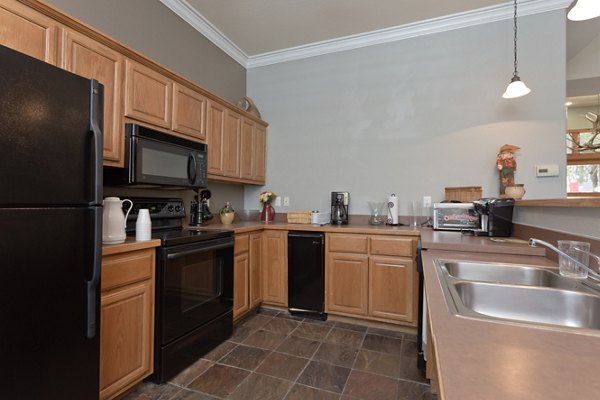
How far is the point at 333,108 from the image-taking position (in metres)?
3.32

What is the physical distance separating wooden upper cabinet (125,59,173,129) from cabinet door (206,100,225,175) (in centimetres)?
45

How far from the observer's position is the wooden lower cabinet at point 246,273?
2.51 m

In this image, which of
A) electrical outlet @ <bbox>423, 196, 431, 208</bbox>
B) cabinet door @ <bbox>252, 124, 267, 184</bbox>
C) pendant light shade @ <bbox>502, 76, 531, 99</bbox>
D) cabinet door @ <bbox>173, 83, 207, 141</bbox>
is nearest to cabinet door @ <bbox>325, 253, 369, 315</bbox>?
electrical outlet @ <bbox>423, 196, 431, 208</bbox>

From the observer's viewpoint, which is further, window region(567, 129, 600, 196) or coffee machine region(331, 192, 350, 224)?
window region(567, 129, 600, 196)

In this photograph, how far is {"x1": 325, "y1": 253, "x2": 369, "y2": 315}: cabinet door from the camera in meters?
2.58

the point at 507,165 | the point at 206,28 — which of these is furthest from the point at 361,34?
the point at 507,165

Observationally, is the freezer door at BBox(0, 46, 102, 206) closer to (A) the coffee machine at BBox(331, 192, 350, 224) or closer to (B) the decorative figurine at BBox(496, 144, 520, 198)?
(A) the coffee machine at BBox(331, 192, 350, 224)

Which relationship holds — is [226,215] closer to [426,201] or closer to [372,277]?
[372,277]

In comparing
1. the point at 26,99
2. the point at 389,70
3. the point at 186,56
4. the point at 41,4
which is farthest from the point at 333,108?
the point at 26,99

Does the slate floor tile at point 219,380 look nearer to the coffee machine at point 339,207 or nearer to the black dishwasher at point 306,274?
the black dishwasher at point 306,274

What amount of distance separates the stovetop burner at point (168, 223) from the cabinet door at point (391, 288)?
1294 millimetres

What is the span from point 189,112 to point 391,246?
201 centimetres

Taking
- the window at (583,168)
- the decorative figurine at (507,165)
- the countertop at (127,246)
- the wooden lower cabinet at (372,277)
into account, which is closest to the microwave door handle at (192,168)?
the countertop at (127,246)

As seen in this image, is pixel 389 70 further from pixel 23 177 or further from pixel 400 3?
pixel 23 177
